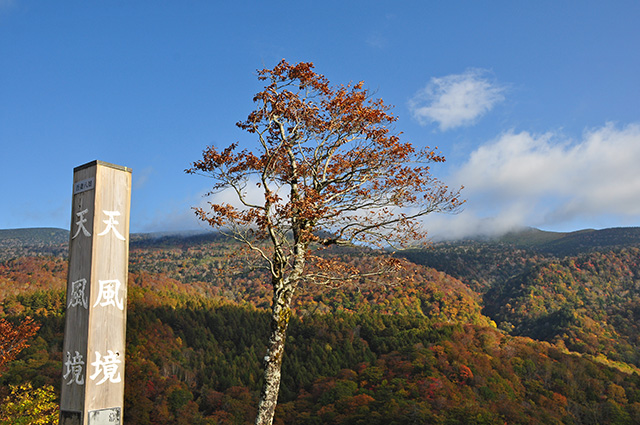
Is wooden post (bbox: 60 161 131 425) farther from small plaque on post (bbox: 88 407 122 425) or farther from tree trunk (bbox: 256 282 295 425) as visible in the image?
tree trunk (bbox: 256 282 295 425)

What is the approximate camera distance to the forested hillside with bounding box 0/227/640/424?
1813 inches

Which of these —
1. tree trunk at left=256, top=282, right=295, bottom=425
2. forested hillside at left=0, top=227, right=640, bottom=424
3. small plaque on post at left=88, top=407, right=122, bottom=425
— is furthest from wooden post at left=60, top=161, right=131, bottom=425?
forested hillside at left=0, top=227, right=640, bottom=424

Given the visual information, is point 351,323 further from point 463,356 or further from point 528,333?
point 528,333

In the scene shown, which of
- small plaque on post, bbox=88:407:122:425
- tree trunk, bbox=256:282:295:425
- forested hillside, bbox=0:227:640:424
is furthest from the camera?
forested hillside, bbox=0:227:640:424

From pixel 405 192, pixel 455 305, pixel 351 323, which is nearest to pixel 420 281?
pixel 455 305

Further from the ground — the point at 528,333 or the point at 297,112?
the point at 297,112

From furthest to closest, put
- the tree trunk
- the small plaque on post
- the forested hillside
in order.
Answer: the forested hillside → the tree trunk → the small plaque on post

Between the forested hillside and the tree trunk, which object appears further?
the forested hillside

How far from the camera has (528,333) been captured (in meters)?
108

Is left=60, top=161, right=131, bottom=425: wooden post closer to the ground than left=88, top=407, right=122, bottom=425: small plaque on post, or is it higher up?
higher up

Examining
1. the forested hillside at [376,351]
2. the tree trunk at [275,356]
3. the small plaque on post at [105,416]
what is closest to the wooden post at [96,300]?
the small plaque on post at [105,416]

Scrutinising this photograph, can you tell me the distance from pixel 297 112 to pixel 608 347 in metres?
99.8

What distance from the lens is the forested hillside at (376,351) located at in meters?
46.1

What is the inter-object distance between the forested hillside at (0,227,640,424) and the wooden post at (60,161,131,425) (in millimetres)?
4026
